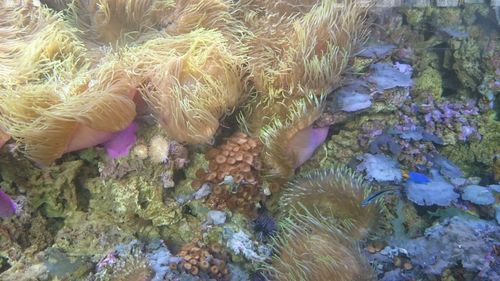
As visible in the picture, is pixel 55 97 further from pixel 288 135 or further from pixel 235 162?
pixel 288 135

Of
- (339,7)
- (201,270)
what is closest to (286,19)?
(339,7)

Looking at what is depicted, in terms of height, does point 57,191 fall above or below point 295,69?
below

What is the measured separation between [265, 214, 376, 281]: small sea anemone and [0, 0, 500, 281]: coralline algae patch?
13mm

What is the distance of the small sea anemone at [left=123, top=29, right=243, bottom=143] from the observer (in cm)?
251

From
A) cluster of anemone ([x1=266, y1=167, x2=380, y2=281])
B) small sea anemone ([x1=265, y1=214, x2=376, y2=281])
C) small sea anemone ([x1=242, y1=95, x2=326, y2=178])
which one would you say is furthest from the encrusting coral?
small sea anemone ([x1=265, y1=214, x2=376, y2=281])

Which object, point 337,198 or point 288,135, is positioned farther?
point 288,135

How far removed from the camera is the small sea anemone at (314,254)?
2.06 metres

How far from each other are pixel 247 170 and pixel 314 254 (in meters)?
0.73

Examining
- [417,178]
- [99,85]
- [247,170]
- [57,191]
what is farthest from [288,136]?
[57,191]

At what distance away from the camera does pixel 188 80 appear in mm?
2582

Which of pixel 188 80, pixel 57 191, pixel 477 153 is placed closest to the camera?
pixel 188 80

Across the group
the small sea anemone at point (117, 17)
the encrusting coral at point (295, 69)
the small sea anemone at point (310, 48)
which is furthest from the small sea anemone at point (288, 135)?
the small sea anemone at point (117, 17)

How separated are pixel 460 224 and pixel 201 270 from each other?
155cm

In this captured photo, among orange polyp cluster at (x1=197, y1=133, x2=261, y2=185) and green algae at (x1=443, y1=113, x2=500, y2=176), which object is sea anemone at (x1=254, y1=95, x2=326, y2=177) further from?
green algae at (x1=443, y1=113, x2=500, y2=176)
